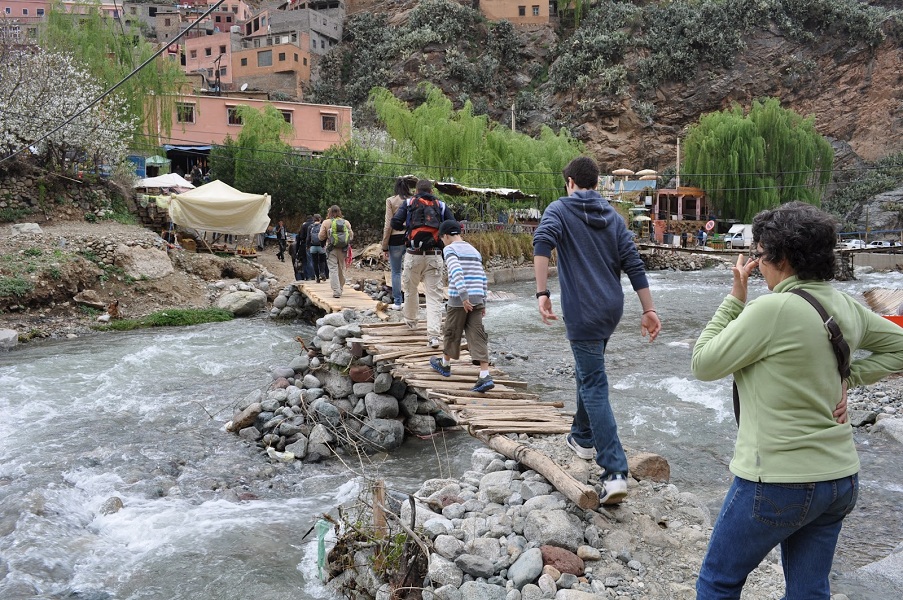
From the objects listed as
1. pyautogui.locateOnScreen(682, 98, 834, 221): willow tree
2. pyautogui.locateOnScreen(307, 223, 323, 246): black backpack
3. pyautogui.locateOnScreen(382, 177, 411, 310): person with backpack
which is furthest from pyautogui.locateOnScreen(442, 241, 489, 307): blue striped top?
pyautogui.locateOnScreen(682, 98, 834, 221): willow tree

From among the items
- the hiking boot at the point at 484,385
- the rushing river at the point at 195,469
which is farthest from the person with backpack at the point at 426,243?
the rushing river at the point at 195,469

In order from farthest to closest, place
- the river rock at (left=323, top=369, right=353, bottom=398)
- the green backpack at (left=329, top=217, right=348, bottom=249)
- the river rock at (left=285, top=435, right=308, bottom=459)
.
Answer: the green backpack at (left=329, top=217, right=348, bottom=249), the river rock at (left=323, top=369, right=353, bottom=398), the river rock at (left=285, top=435, right=308, bottom=459)

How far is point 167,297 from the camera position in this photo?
18.6m

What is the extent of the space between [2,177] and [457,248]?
66.0 feet

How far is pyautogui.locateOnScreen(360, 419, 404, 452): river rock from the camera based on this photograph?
811 centimetres

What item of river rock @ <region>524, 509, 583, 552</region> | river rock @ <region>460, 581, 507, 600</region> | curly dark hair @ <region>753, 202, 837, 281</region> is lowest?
river rock @ <region>460, 581, 507, 600</region>

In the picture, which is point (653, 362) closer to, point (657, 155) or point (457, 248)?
point (457, 248)

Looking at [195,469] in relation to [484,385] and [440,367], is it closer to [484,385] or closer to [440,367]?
[440,367]

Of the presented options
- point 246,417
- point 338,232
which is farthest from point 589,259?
point 338,232

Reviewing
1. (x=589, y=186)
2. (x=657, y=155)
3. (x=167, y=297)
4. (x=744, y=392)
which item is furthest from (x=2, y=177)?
(x=657, y=155)

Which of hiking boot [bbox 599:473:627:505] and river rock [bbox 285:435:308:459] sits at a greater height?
hiking boot [bbox 599:473:627:505]

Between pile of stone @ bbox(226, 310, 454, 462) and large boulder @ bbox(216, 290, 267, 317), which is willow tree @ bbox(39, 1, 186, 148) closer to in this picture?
large boulder @ bbox(216, 290, 267, 317)

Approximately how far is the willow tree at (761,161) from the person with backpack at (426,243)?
3389 centimetres

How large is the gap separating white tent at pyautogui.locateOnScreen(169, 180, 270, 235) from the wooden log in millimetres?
18854
